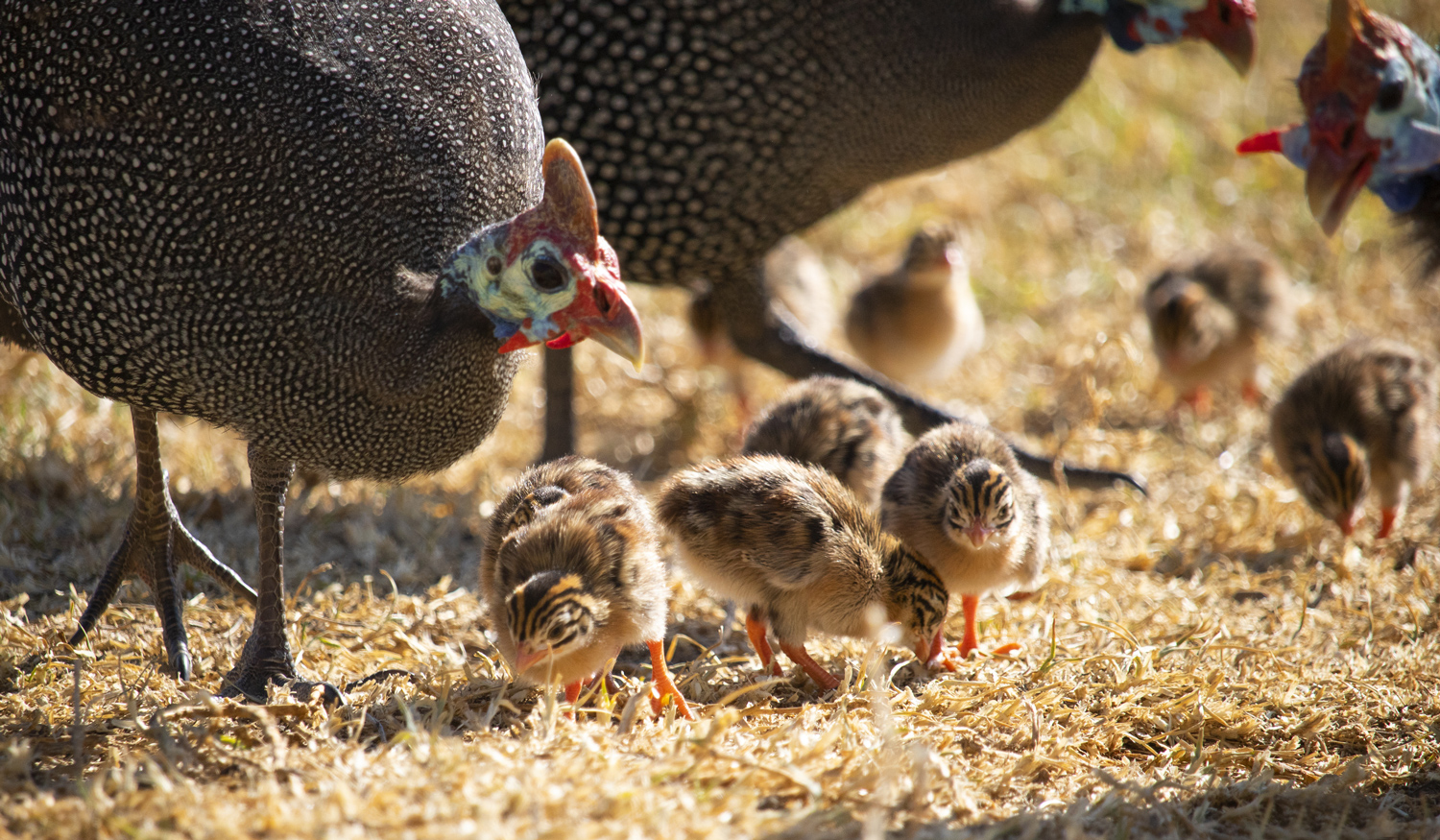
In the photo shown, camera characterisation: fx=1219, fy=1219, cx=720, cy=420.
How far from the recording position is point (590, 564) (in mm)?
2803

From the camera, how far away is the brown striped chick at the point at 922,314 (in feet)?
17.0

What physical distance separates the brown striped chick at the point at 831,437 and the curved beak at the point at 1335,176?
4.91 ft

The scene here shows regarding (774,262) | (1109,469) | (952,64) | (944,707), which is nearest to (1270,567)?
(1109,469)

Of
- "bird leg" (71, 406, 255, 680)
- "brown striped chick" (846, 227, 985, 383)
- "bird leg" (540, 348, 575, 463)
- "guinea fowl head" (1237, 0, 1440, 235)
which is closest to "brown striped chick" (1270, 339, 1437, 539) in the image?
"guinea fowl head" (1237, 0, 1440, 235)

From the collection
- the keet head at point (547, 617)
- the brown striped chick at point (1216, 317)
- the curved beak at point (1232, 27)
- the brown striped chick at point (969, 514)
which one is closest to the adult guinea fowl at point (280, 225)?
the keet head at point (547, 617)

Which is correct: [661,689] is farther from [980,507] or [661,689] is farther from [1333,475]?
[1333,475]

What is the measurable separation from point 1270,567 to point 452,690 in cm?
276

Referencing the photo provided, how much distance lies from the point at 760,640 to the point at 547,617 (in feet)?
2.64

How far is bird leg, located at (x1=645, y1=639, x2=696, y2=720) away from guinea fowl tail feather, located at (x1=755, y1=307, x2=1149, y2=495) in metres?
1.84

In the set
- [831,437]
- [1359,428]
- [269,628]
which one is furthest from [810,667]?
[1359,428]

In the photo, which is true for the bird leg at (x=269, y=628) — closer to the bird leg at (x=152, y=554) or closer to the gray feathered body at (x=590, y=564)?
the bird leg at (x=152, y=554)

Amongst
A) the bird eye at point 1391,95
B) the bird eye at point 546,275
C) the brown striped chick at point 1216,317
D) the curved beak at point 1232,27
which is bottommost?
the brown striped chick at point 1216,317

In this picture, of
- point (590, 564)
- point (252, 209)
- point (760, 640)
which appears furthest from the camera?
point (760, 640)

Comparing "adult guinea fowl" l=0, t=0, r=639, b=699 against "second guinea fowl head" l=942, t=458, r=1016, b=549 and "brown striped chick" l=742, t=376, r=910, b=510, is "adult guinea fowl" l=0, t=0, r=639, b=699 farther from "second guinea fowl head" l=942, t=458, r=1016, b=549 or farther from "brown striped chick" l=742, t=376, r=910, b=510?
"brown striped chick" l=742, t=376, r=910, b=510
